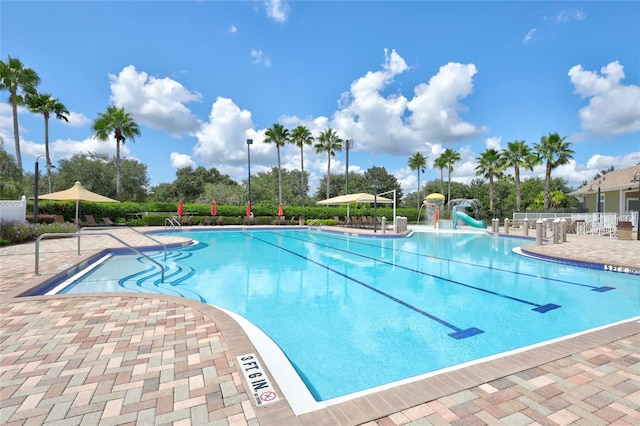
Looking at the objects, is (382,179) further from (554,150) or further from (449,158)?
(554,150)

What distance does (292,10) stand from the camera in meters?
12.3

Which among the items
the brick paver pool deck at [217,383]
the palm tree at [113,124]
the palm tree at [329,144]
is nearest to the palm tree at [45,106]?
the palm tree at [113,124]

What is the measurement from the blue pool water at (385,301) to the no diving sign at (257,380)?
0.71 meters

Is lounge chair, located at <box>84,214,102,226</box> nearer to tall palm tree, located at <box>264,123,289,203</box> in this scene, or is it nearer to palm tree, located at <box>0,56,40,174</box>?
palm tree, located at <box>0,56,40,174</box>

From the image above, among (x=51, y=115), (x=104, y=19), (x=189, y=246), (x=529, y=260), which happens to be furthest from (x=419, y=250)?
(x=51, y=115)

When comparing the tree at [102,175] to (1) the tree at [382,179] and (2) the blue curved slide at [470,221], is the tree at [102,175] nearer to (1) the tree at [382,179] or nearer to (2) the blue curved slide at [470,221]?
(1) the tree at [382,179]

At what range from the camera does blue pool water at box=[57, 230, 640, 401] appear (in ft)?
11.8

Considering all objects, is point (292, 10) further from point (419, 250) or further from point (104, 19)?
point (419, 250)

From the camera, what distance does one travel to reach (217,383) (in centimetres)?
227

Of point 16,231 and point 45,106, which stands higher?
point 45,106

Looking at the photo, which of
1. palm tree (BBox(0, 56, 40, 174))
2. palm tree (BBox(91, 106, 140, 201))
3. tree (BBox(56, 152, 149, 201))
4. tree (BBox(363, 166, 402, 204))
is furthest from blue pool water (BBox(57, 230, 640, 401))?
tree (BBox(363, 166, 402, 204))

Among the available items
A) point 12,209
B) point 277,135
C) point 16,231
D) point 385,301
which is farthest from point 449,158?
point 12,209

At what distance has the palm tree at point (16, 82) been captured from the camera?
21125 millimetres

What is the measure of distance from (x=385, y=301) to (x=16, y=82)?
98.1 feet
